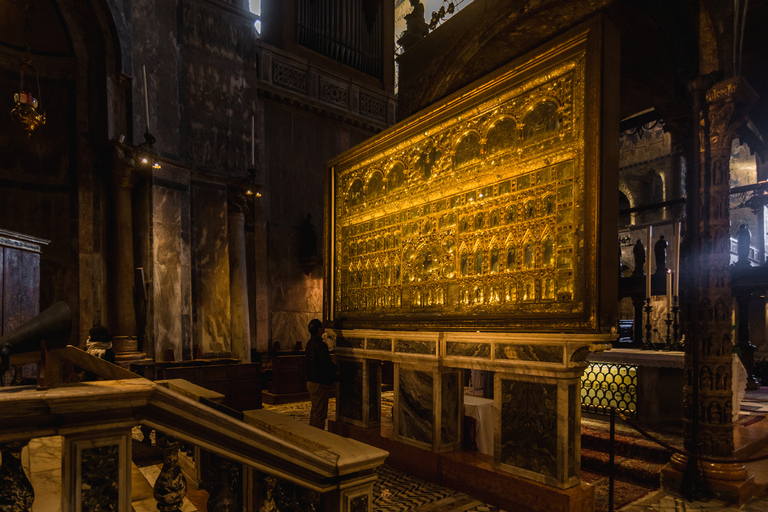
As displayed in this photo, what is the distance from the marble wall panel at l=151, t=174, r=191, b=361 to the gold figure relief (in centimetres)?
428

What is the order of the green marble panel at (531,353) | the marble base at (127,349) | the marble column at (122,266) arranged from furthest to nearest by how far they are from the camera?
1. the marble column at (122,266)
2. the marble base at (127,349)
3. the green marble panel at (531,353)

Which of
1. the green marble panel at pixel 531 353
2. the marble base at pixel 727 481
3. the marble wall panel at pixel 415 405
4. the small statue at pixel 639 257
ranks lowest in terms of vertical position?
the marble base at pixel 727 481

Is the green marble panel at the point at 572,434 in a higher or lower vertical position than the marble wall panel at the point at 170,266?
lower

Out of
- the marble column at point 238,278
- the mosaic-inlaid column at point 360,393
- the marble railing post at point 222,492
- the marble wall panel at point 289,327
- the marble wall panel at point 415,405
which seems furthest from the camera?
the marble wall panel at point 289,327

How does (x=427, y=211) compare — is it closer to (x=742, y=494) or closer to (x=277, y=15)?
(x=742, y=494)

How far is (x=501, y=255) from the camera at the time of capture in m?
4.34

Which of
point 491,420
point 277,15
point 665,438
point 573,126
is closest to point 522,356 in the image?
point 491,420

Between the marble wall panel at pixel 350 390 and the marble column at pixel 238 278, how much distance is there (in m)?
4.49

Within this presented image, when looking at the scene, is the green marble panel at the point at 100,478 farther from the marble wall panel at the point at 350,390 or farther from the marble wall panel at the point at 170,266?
the marble wall panel at the point at 170,266

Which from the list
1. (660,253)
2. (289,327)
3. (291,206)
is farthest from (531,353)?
(291,206)

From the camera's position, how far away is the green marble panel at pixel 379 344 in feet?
18.1

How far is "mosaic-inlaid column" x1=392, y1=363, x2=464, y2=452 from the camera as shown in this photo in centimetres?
476

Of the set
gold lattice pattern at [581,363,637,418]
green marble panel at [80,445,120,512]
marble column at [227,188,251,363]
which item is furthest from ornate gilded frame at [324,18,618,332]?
marble column at [227,188,251,363]

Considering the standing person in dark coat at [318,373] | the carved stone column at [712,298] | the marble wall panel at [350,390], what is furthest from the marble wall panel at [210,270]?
the carved stone column at [712,298]
